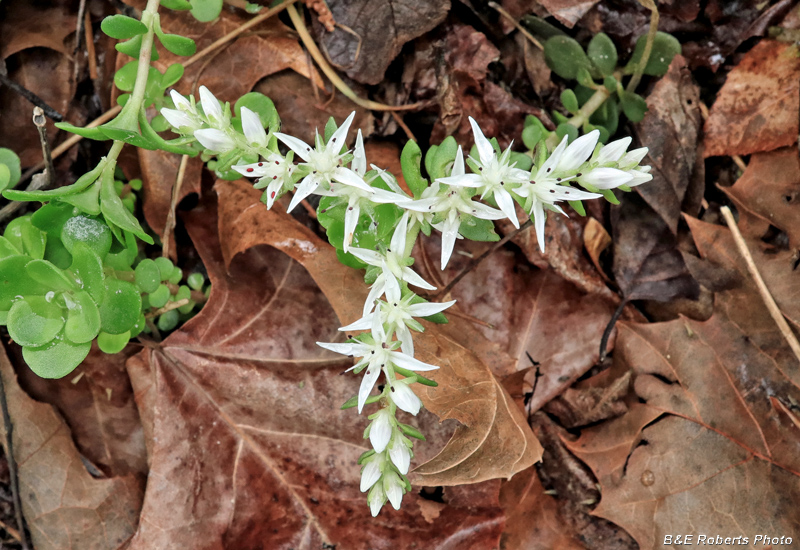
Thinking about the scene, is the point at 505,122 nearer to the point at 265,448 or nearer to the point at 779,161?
the point at 779,161

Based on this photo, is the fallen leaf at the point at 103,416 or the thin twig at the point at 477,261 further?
the fallen leaf at the point at 103,416

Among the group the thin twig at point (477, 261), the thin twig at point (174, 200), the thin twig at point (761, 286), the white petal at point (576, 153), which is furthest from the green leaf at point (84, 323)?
the thin twig at point (761, 286)

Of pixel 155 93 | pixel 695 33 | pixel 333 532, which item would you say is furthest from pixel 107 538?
pixel 695 33

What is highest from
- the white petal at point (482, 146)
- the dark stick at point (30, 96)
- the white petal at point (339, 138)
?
the white petal at point (482, 146)

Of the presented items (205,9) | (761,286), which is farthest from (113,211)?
(761,286)

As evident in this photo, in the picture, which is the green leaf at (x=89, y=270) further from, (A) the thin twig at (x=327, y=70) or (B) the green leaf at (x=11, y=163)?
(A) the thin twig at (x=327, y=70)

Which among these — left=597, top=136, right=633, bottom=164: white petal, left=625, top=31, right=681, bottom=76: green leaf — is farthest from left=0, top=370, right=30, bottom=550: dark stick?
left=625, top=31, right=681, bottom=76: green leaf

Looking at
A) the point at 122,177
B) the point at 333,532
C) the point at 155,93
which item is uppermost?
the point at 155,93

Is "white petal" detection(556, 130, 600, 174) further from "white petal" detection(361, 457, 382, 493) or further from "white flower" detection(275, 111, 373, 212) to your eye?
"white petal" detection(361, 457, 382, 493)
